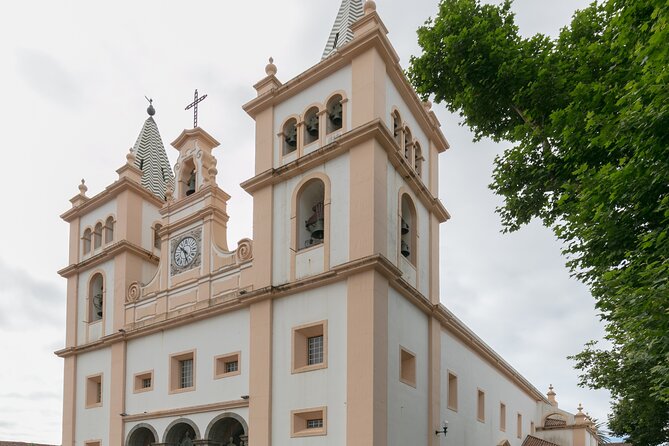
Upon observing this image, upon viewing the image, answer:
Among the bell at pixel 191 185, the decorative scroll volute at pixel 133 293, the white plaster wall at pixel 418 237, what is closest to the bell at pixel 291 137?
the white plaster wall at pixel 418 237

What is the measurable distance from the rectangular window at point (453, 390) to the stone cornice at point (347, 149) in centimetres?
588

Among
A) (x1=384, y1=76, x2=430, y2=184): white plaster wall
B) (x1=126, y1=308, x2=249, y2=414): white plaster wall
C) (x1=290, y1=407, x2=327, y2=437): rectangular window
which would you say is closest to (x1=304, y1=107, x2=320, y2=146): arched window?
(x1=384, y1=76, x2=430, y2=184): white plaster wall

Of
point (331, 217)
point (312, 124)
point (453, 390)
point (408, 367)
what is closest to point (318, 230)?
point (331, 217)

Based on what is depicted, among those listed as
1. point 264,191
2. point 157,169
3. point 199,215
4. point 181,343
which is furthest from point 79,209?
point 264,191

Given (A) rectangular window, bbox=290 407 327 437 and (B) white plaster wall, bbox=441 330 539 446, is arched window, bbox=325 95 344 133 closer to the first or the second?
(B) white plaster wall, bbox=441 330 539 446

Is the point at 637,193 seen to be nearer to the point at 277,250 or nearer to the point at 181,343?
the point at 277,250

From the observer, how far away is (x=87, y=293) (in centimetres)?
2562

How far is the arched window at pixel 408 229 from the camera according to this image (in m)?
19.2

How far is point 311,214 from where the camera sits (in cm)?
1925

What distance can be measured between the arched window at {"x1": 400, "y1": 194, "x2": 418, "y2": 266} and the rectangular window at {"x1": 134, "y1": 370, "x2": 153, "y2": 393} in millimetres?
9913

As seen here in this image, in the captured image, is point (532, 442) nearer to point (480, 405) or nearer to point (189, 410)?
point (480, 405)

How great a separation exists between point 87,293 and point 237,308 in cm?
983

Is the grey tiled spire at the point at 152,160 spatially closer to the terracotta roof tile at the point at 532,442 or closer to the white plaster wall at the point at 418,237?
Answer: the white plaster wall at the point at 418,237

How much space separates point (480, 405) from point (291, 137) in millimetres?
13694
